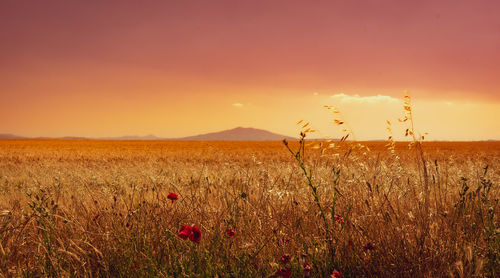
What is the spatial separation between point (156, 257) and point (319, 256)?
122 centimetres

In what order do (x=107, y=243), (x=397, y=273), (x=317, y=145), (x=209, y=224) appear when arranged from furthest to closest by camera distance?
(x=209, y=224) < (x=107, y=243) < (x=397, y=273) < (x=317, y=145)

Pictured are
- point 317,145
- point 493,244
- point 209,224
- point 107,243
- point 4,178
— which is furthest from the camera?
point 4,178

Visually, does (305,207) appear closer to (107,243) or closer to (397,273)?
(397,273)

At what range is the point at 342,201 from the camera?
11.7 feet

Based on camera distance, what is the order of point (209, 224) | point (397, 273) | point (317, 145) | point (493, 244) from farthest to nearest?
point (209, 224), point (493, 244), point (397, 273), point (317, 145)

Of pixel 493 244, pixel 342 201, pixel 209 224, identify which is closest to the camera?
pixel 493 244

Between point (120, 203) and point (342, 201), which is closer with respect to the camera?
point (342, 201)

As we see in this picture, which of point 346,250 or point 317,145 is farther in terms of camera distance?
point 346,250

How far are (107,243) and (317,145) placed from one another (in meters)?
1.93

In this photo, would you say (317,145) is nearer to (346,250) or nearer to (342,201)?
(346,250)

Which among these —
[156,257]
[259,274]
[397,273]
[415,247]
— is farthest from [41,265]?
[415,247]

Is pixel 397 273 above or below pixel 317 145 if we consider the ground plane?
below

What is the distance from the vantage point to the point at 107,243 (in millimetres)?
2619

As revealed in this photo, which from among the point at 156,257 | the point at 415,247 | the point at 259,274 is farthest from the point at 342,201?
the point at 156,257
